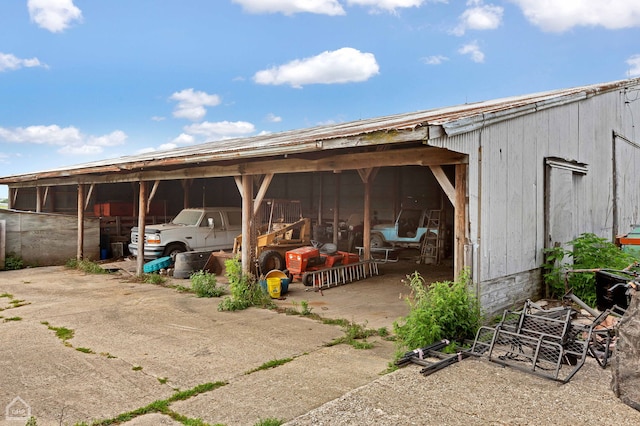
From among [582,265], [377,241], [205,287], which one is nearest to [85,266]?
[205,287]

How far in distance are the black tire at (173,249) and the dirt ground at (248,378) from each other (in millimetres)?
4882

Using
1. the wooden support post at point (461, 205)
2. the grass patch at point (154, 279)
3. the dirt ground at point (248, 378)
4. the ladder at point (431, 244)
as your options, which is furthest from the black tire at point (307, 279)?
the ladder at point (431, 244)

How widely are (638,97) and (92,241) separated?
55.8 feet

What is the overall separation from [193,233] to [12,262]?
543 centimetres

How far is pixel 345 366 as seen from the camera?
4742mm

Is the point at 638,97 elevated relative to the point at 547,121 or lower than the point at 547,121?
elevated

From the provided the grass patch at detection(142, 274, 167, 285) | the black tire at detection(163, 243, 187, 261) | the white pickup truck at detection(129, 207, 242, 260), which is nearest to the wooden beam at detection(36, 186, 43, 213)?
the white pickup truck at detection(129, 207, 242, 260)

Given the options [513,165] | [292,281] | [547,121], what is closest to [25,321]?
[292,281]

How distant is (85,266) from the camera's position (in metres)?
12.8

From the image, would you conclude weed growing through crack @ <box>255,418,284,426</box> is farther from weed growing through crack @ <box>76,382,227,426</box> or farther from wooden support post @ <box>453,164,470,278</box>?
wooden support post @ <box>453,164,470,278</box>

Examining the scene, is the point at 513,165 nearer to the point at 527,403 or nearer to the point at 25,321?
the point at 527,403

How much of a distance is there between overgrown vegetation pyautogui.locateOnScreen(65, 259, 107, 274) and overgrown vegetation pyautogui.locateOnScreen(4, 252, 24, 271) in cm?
121

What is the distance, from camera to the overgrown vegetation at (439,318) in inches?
196

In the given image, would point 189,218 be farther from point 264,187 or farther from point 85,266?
point 264,187
